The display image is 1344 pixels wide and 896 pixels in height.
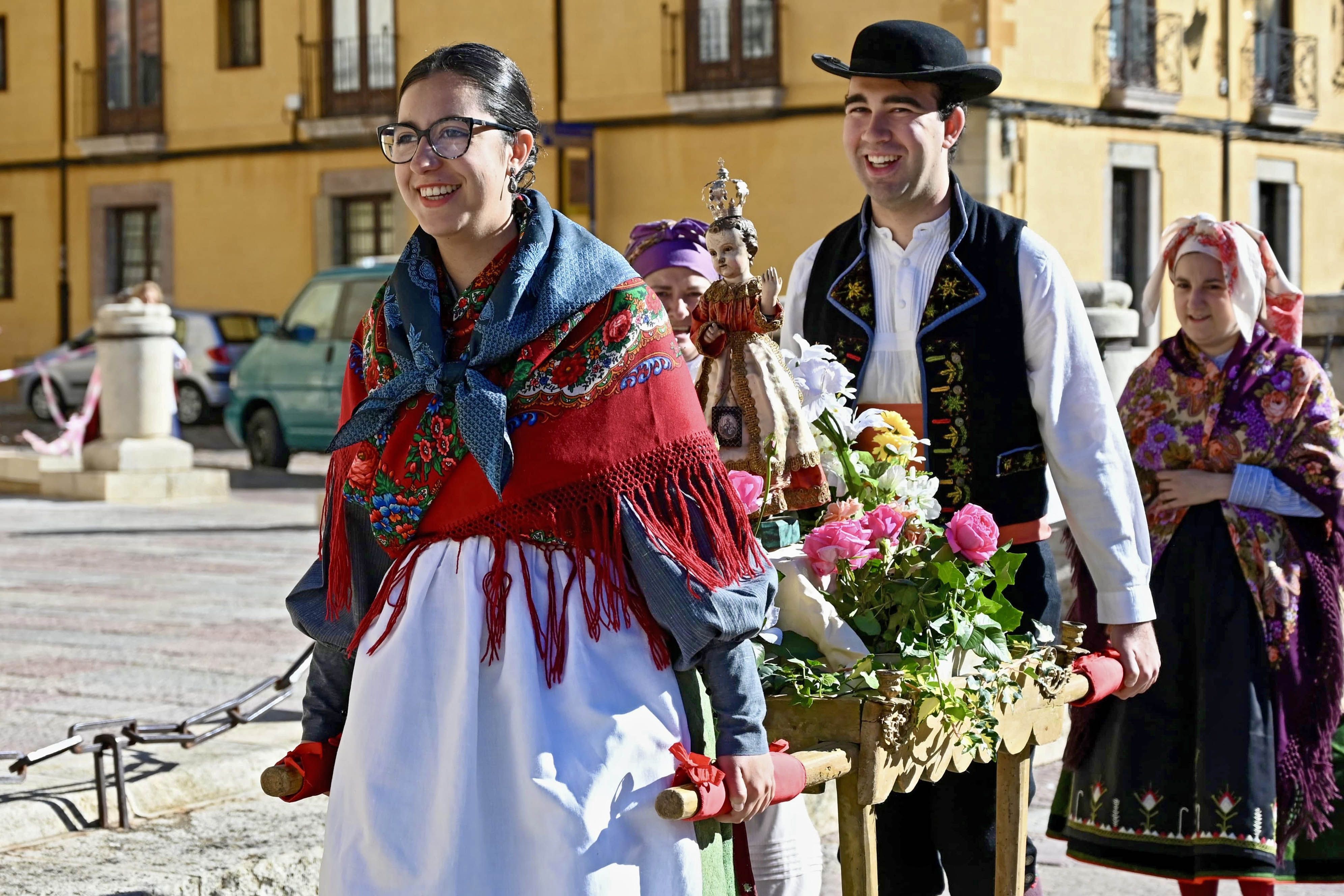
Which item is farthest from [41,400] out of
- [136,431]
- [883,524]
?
[883,524]

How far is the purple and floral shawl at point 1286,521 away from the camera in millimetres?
4961

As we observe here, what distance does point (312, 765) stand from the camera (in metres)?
2.97

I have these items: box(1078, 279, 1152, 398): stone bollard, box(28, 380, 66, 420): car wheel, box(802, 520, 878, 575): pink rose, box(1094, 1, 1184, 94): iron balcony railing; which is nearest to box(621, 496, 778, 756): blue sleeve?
box(802, 520, 878, 575): pink rose

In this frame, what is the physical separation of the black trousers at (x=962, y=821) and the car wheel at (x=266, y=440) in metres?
15.5

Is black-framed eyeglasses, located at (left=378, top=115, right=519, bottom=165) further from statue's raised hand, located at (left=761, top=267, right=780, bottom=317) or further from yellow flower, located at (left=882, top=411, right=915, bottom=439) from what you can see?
yellow flower, located at (left=882, top=411, right=915, bottom=439)

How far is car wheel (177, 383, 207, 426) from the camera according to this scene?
931 inches

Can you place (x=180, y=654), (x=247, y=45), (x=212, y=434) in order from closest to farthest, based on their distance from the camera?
(x=180, y=654)
(x=212, y=434)
(x=247, y=45)

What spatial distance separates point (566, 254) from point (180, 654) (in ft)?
17.5

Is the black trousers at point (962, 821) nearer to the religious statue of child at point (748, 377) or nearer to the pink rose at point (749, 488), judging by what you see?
the religious statue of child at point (748, 377)

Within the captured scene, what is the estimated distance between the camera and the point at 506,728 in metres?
2.73

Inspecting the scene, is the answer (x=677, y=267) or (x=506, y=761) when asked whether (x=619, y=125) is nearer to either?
(x=677, y=267)

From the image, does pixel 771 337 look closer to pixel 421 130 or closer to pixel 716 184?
pixel 716 184

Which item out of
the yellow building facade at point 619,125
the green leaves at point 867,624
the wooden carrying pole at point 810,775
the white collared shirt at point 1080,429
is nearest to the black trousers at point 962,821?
the white collared shirt at point 1080,429

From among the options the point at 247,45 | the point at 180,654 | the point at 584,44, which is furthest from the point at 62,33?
the point at 180,654
